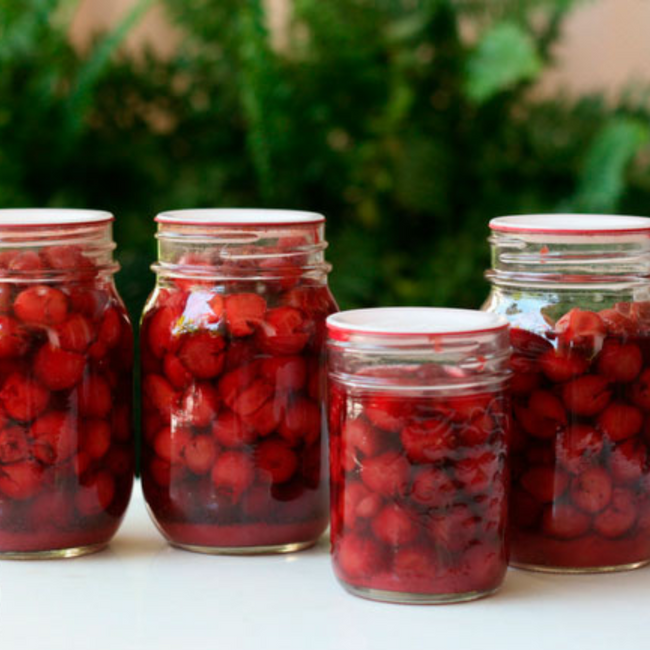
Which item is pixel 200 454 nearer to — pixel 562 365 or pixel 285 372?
pixel 285 372

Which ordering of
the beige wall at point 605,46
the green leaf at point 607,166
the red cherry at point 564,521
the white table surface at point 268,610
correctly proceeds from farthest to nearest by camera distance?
the beige wall at point 605,46 → the green leaf at point 607,166 → the red cherry at point 564,521 → the white table surface at point 268,610

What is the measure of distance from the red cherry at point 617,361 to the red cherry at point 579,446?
1.5 inches

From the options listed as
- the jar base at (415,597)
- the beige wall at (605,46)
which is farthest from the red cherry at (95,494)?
the beige wall at (605,46)

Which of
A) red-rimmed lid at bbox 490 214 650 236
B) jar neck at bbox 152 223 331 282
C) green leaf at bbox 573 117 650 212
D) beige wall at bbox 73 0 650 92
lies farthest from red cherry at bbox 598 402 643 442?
beige wall at bbox 73 0 650 92

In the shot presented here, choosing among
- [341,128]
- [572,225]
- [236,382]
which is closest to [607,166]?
[341,128]

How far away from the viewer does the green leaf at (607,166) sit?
164 cm

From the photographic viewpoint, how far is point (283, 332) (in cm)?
77

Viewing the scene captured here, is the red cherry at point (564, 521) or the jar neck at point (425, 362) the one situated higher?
the jar neck at point (425, 362)

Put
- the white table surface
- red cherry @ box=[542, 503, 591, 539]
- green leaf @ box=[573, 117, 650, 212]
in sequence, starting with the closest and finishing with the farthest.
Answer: the white table surface
red cherry @ box=[542, 503, 591, 539]
green leaf @ box=[573, 117, 650, 212]

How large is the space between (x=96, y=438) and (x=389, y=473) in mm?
231

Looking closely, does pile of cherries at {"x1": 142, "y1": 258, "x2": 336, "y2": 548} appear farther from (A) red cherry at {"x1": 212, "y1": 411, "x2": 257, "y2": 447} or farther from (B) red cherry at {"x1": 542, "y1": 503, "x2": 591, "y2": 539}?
(B) red cherry at {"x1": 542, "y1": 503, "x2": 591, "y2": 539}

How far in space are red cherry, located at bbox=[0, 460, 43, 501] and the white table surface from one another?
53 millimetres

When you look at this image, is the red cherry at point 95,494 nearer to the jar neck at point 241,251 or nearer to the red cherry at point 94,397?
the red cherry at point 94,397

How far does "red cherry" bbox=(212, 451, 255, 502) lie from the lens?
78cm
